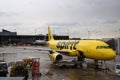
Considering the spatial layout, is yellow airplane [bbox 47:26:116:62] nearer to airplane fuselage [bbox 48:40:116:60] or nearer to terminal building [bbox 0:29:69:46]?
airplane fuselage [bbox 48:40:116:60]

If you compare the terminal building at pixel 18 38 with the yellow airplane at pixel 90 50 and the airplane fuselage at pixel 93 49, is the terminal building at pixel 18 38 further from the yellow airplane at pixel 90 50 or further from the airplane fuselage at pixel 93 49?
the airplane fuselage at pixel 93 49

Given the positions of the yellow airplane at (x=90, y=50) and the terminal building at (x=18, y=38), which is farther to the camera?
the terminal building at (x=18, y=38)

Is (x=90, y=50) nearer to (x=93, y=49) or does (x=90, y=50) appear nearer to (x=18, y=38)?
(x=93, y=49)

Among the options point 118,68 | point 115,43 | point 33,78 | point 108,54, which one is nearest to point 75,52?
point 108,54

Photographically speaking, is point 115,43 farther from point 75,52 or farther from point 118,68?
point 118,68

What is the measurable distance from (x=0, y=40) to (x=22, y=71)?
133 meters

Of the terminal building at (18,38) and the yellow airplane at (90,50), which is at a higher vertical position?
the terminal building at (18,38)

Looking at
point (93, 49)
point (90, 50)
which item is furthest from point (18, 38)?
→ point (93, 49)

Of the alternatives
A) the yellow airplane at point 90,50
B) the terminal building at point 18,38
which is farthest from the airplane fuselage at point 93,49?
the terminal building at point 18,38

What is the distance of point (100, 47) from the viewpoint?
32531 mm

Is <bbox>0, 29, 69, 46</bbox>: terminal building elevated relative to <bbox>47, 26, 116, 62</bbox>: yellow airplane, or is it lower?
elevated

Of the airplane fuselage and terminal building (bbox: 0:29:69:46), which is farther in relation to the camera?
terminal building (bbox: 0:29:69:46)

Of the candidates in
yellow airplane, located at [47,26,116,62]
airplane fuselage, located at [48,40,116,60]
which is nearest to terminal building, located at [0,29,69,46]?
yellow airplane, located at [47,26,116,62]

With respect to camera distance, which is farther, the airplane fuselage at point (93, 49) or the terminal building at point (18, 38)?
the terminal building at point (18, 38)
